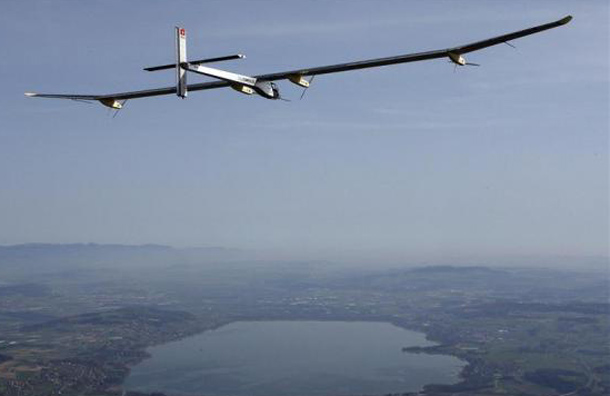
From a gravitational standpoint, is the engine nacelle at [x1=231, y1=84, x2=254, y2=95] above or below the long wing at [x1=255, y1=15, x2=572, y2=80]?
below

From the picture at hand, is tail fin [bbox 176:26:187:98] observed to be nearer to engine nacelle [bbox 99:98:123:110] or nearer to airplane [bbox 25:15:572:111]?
airplane [bbox 25:15:572:111]

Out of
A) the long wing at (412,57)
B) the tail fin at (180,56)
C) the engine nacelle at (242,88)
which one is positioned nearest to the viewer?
the long wing at (412,57)

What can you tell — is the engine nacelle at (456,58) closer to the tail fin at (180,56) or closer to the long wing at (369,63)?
the long wing at (369,63)

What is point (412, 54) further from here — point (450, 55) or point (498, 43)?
point (498, 43)

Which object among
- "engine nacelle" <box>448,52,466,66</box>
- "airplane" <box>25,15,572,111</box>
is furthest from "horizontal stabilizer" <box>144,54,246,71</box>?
"engine nacelle" <box>448,52,466,66</box>

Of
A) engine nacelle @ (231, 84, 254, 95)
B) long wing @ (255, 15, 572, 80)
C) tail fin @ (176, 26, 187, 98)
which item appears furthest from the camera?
engine nacelle @ (231, 84, 254, 95)

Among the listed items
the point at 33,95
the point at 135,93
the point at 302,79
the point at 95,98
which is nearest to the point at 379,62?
the point at 302,79

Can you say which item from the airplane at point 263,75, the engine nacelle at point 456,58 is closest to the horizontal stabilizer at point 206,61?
the airplane at point 263,75

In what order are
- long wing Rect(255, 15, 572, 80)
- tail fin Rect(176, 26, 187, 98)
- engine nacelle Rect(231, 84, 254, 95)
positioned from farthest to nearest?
engine nacelle Rect(231, 84, 254, 95)
tail fin Rect(176, 26, 187, 98)
long wing Rect(255, 15, 572, 80)

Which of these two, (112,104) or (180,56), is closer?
(180,56)

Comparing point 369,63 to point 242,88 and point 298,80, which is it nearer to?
point 298,80

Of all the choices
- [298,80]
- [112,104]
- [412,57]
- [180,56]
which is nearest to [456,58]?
[412,57]
